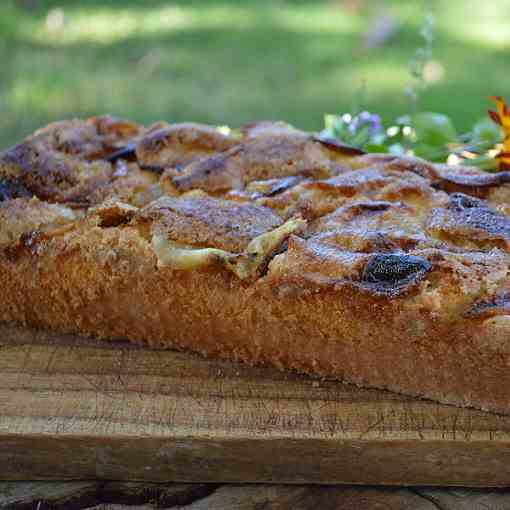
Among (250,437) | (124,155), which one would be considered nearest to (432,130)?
(124,155)

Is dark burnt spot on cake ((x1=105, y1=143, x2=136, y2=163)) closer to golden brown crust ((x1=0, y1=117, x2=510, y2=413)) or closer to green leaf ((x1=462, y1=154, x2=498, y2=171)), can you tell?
golden brown crust ((x1=0, y1=117, x2=510, y2=413))

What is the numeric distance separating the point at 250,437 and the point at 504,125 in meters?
1.49

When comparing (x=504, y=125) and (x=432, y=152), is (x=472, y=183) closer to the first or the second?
(x=504, y=125)

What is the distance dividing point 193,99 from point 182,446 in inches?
191

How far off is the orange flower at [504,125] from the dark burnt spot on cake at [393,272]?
34.9 inches

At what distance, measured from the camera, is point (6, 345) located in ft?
8.10

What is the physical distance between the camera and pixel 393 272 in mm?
2105

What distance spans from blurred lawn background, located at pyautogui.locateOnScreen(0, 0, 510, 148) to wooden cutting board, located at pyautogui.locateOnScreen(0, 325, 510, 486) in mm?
3883

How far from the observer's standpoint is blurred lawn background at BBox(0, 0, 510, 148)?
6355 millimetres

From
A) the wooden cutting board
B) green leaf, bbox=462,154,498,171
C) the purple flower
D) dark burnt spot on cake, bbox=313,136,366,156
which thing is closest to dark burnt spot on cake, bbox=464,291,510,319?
the wooden cutting board

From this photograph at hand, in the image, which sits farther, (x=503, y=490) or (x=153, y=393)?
(x=153, y=393)

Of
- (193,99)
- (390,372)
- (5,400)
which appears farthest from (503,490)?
(193,99)

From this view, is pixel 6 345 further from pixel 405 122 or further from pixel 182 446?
pixel 405 122

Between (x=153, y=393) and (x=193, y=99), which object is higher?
(x=153, y=393)
